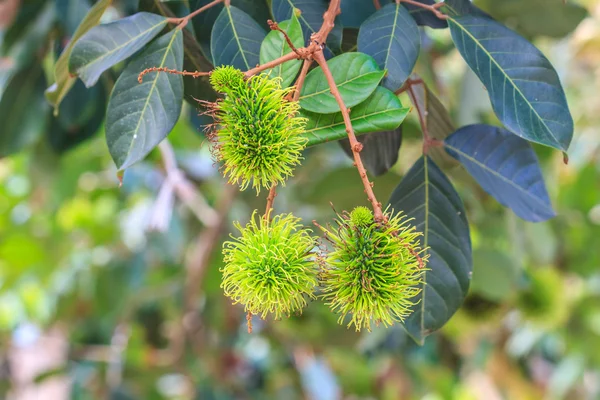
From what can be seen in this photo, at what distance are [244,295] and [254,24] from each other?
324 mm

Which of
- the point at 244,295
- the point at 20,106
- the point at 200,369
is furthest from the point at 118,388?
the point at 244,295

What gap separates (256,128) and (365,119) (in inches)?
4.5

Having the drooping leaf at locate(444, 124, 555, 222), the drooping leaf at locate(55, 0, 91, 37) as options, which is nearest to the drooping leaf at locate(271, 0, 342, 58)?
the drooping leaf at locate(444, 124, 555, 222)

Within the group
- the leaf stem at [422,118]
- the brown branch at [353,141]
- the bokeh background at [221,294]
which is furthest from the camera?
the bokeh background at [221,294]

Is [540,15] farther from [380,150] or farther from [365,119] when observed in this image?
[365,119]

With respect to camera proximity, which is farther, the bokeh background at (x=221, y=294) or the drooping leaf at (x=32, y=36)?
the bokeh background at (x=221, y=294)

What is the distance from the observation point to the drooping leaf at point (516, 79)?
2.13ft

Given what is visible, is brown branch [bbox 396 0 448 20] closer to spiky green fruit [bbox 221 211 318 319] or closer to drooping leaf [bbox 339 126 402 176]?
drooping leaf [bbox 339 126 402 176]

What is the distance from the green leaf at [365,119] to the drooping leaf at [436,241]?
→ 0.51 ft

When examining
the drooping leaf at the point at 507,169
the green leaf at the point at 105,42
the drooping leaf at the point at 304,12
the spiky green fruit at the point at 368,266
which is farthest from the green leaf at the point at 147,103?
the drooping leaf at the point at 507,169

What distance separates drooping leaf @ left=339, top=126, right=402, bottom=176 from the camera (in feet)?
2.56

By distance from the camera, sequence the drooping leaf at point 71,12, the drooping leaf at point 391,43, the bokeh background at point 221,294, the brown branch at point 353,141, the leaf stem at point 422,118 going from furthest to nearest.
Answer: the bokeh background at point 221,294
the drooping leaf at point 71,12
the leaf stem at point 422,118
the drooping leaf at point 391,43
the brown branch at point 353,141

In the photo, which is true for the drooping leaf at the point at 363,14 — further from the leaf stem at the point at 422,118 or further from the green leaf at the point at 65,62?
the green leaf at the point at 65,62

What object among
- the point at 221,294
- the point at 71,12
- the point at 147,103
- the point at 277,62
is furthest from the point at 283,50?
the point at 221,294
